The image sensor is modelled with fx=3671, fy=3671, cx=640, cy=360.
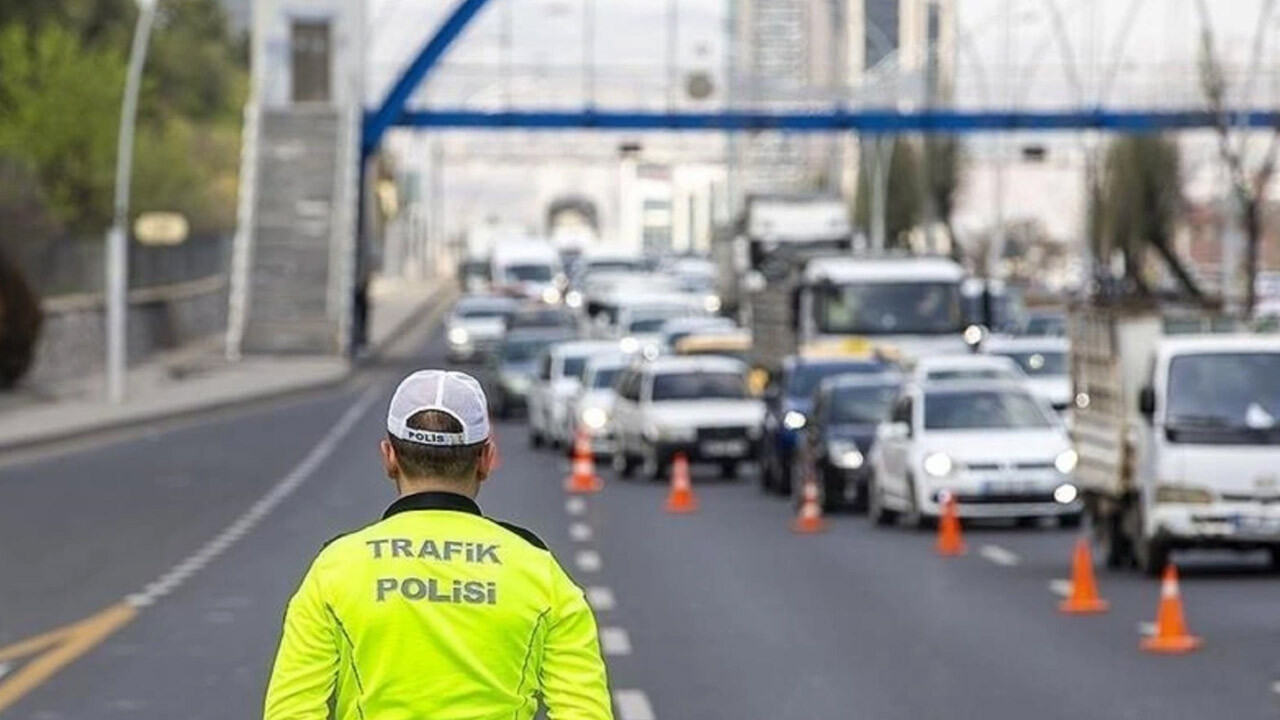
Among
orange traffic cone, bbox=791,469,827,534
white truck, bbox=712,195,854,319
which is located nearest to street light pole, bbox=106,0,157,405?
white truck, bbox=712,195,854,319

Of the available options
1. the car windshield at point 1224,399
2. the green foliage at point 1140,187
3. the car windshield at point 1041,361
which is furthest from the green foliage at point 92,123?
the car windshield at point 1224,399

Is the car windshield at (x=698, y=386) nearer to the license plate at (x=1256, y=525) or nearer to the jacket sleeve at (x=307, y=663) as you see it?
the license plate at (x=1256, y=525)

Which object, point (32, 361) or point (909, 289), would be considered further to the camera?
point (32, 361)

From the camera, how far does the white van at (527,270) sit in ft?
369

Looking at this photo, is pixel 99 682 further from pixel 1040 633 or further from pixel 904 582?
pixel 904 582

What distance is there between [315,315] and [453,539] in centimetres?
8220

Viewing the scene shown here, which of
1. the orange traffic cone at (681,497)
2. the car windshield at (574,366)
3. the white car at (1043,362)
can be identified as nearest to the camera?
the orange traffic cone at (681,497)

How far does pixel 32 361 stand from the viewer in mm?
60781

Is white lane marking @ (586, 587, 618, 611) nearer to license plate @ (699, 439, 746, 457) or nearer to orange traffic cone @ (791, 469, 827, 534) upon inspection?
orange traffic cone @ (791, 469, 827, 534)

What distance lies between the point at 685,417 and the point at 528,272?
73.2 metres

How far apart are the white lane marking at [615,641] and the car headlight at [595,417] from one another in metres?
25.6

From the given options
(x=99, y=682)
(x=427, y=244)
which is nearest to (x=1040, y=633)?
(x=99, y=682)

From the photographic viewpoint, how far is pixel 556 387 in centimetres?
5109

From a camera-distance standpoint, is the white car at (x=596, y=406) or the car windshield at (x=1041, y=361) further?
the car windshield at (x=1041, y=361)
